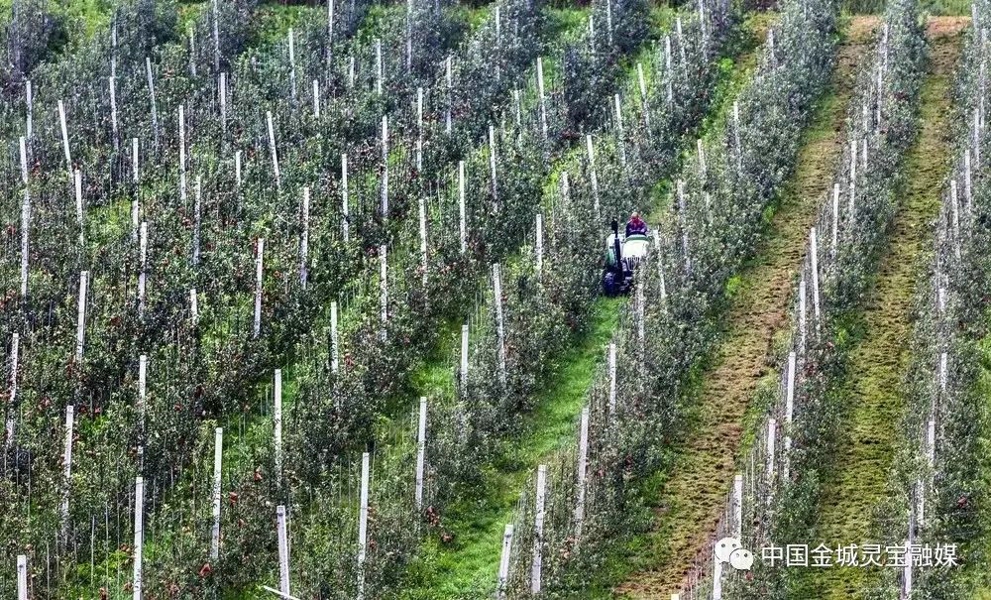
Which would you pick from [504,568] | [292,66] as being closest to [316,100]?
[292,66]

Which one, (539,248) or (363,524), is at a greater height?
(539,248)

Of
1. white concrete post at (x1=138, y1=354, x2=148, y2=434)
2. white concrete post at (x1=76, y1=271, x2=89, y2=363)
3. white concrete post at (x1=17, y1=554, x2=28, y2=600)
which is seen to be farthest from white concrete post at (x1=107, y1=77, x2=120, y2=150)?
white concrete post at (x1=17, y1=554, x2=28, y2=600)

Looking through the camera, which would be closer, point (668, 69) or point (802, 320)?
point (802, 320)

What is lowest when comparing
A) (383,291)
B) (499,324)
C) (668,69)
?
(499,324)

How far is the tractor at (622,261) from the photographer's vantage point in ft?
92.3

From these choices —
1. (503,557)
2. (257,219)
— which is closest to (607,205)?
(257,219)

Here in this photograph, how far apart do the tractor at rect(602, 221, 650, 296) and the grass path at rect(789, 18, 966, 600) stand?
122 inches

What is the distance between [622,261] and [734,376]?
2.67 meters

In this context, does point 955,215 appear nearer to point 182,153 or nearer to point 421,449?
point 421,449

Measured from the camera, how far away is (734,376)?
26.4m

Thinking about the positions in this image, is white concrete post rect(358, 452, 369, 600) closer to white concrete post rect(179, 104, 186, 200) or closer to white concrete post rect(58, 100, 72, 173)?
white concrete post rect(179, 104, 186, 200)

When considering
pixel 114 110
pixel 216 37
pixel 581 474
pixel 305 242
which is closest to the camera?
pixel 581 474

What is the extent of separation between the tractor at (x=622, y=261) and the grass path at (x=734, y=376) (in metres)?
1.42

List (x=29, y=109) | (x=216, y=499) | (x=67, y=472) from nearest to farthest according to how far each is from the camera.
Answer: (x=216, y=499), (x=67, y=472), (x=29, y=109)
